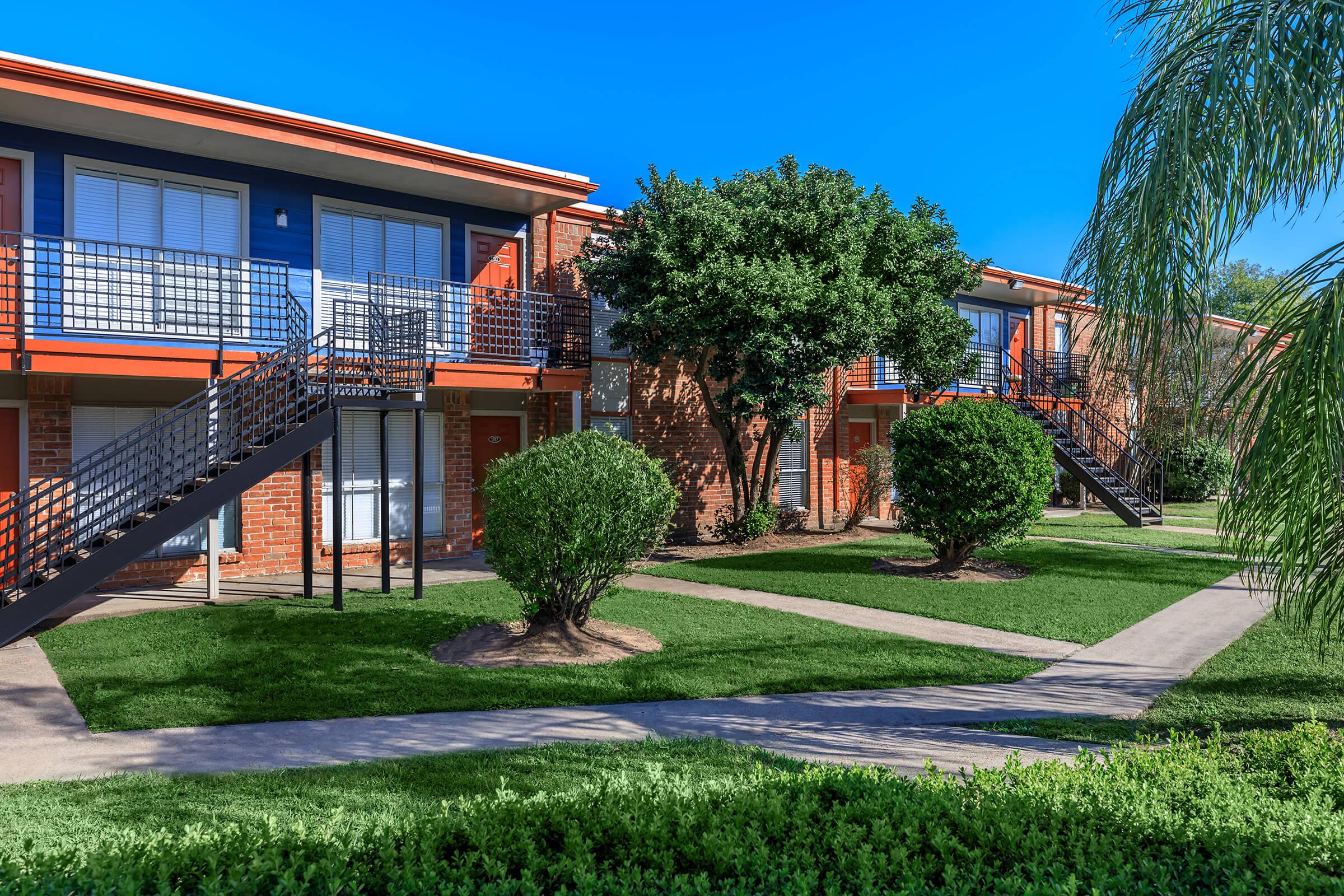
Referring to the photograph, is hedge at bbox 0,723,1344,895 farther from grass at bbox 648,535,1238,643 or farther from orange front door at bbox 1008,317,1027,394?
Result: orange front door at bbox 1008,317,1027,394

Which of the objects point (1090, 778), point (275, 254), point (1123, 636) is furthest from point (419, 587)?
point (1090, 778)

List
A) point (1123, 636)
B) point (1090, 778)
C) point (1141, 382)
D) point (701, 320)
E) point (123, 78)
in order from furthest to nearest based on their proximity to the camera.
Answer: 1. point (701, 320)
2. point (123, 78)
3. point (1123, 636)
4. point (1141, 382)
5. point (1090, 778)

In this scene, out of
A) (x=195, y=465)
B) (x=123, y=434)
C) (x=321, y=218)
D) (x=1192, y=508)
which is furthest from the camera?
(x=1192, y=508)

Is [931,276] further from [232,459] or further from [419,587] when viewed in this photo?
[232,459]

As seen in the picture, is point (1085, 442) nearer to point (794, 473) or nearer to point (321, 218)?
point (794, 473)

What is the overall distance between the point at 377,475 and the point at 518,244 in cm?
458

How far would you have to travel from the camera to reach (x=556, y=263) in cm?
1602

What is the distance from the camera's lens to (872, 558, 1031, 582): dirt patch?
13.3 meters

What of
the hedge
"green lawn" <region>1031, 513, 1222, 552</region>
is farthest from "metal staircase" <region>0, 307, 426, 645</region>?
"green lawn" <region>1031, 513, 1222, 552</region>

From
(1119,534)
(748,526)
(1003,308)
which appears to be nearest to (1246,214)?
(748,526)

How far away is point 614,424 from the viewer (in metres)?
17.1

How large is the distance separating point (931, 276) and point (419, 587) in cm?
1148

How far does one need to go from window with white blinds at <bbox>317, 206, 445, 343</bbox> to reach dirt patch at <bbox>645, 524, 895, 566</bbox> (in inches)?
220

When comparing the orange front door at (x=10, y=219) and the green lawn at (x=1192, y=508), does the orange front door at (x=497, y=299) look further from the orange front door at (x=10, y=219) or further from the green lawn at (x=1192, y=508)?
the green lawn at (x=1192, y=508)
